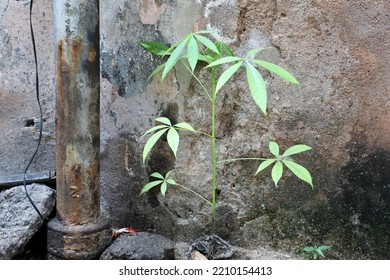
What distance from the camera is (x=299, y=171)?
2.48 m

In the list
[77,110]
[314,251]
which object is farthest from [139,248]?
[314,251]

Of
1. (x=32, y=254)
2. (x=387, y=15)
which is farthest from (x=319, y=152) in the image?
(x=32, y=254)

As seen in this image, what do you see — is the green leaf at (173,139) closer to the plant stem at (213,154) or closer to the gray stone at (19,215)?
the plant stem at (213,154)

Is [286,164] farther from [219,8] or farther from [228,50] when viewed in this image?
[219,8]

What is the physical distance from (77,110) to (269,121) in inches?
32.1

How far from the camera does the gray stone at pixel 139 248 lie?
2.61 meters

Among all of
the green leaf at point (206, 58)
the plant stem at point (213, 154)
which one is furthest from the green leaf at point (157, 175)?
the green leaf at point (206, 58)

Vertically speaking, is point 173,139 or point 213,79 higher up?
point 213,79

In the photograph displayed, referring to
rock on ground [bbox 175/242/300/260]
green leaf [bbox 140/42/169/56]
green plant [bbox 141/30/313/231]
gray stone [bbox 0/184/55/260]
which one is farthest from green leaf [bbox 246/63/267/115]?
gray stone [bbox 0/184/55/260]

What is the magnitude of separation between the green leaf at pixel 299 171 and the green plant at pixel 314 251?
0.32 meters

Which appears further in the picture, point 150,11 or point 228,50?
point 150,11

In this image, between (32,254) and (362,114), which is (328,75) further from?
(32,254)

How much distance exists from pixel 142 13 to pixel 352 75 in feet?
3.18

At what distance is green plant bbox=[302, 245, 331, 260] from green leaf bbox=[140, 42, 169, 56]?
1.05m
